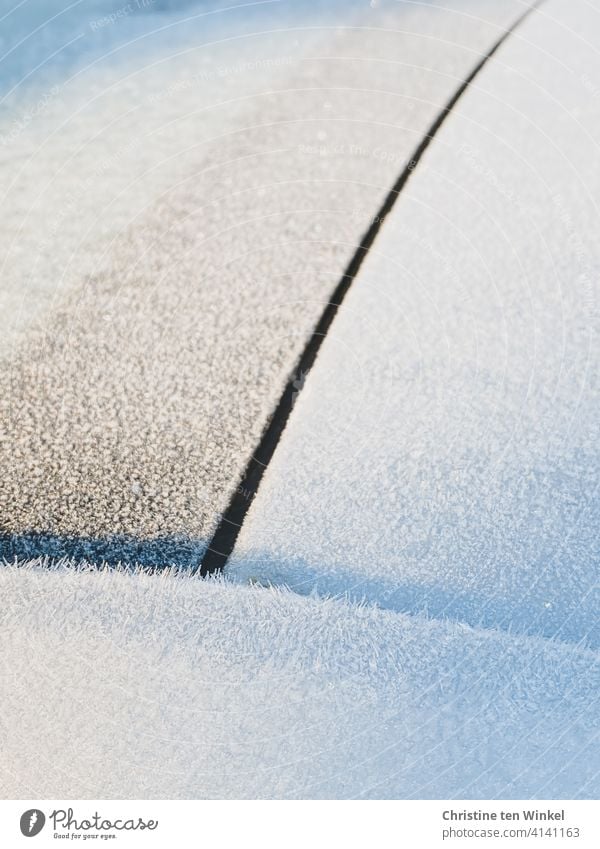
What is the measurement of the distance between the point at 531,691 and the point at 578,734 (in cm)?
4

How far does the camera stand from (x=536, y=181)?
28.1 inches

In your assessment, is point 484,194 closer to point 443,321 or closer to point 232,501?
point 443,321

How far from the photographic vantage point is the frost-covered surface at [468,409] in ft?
1.91

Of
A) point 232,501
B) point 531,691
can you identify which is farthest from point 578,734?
point 232,501

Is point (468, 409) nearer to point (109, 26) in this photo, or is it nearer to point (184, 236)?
point (184, 236)

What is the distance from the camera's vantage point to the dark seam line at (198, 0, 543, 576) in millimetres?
594

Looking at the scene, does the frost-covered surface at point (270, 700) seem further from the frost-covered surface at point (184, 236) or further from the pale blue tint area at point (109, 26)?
the pale blue tint area at point (109, 26)
